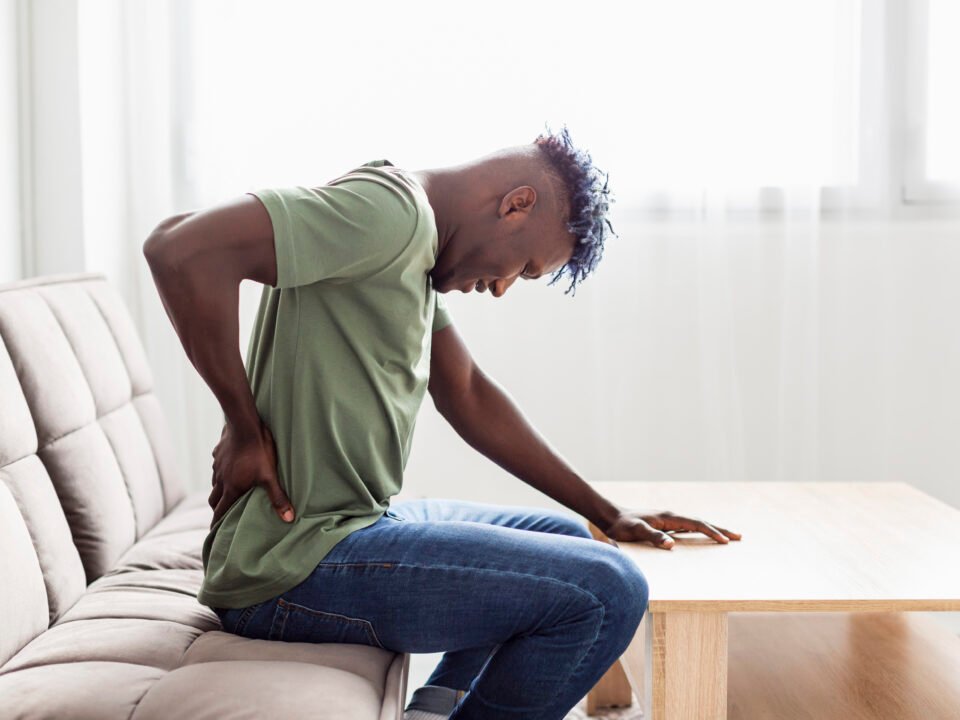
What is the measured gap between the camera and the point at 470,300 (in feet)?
7.99

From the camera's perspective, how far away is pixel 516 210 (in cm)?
127

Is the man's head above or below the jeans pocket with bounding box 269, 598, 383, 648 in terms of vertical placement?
above

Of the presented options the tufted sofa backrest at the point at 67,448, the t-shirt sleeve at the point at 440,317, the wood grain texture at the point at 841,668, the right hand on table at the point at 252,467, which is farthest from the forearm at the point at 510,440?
the tufted sofa backrest at the point at 67,448

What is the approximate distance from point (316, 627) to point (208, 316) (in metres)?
0.38

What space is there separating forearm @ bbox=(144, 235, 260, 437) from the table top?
1.75 feet

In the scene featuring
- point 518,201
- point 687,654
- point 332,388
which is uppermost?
point 518,201

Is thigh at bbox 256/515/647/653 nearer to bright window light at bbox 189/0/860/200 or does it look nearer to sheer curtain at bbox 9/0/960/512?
sheer curtain at bbox 9/0/960/512

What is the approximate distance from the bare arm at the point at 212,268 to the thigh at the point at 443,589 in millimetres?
263

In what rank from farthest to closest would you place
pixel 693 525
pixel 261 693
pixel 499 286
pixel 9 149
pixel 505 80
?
pixel 505 80
pixel 9 149
pixel 693 525
pixel 499 286
pixel 261 693

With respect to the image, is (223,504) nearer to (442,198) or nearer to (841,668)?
(442,198)

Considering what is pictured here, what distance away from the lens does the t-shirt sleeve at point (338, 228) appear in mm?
1055

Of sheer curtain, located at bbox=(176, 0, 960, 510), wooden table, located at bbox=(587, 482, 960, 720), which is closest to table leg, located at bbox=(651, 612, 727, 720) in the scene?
wooden table, located at bbox=(587, 482, 960, 720)

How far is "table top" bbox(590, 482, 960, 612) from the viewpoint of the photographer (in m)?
1.20

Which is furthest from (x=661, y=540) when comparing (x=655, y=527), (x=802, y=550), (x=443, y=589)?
(x=443, y=589)
